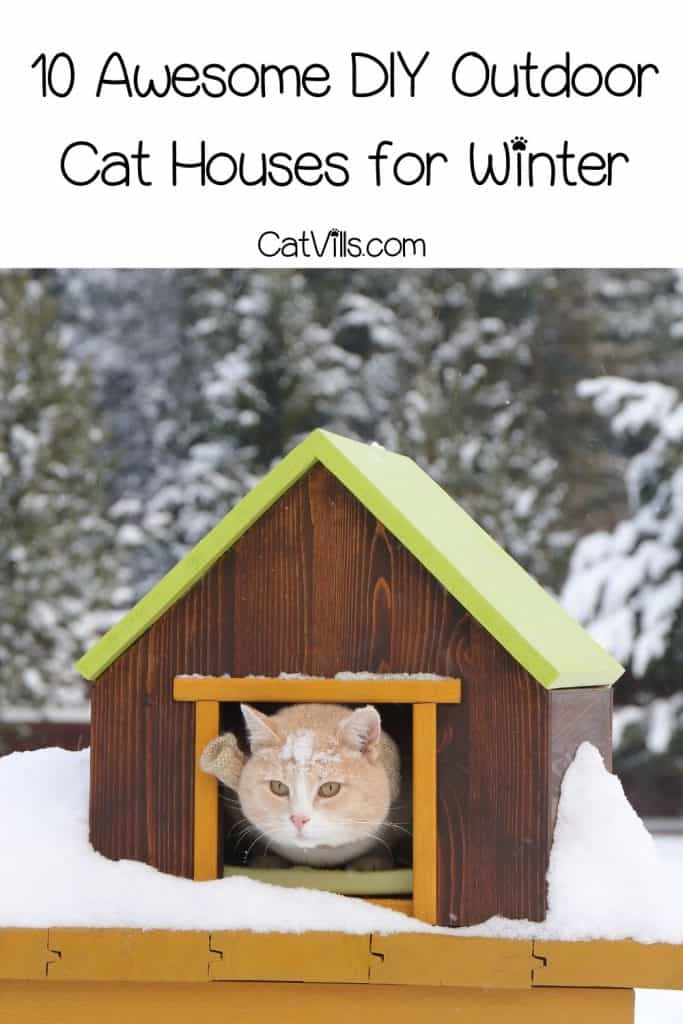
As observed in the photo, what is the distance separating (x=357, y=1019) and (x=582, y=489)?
11222 millimetres

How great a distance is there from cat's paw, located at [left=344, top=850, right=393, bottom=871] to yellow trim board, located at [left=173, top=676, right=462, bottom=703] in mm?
324

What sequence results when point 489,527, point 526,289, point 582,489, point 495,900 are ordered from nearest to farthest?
point 495,900 < point 489,527 < point 582,489 < point 526,289

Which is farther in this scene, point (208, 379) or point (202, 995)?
point (208, 379)

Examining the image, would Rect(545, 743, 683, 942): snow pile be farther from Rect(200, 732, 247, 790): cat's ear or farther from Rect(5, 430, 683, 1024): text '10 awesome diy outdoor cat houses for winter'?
Rect(200, 732, 247, 790): cat's ear

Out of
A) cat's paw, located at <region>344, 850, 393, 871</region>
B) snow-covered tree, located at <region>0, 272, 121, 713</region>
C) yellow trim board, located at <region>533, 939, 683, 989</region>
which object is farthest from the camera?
snow-covered tree, located at <region>0, 272, 121, 713</region>

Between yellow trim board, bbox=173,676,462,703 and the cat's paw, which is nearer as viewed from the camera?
yellow trim board, bbox=173,676,462,703

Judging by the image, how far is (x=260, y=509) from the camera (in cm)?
278

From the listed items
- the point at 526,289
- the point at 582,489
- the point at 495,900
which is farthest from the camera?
the point at 526,289

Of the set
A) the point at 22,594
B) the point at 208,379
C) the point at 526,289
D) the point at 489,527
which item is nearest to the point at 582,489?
the point at 489,527

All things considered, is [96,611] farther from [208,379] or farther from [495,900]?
[495,900]

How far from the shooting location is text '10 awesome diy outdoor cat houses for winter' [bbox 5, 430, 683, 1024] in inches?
104

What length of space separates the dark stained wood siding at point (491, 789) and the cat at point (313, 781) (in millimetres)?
169

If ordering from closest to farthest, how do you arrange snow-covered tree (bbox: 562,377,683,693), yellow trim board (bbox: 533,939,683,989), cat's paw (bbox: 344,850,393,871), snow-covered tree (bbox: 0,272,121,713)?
1. yellow trim board (bbox: 533,939,683,989)
2. cat's paw (bbox: 344,850,393,871)
3. snow-covered tree (bbox: 562,377,683,693)
4. snow-covered tree (bbox: 0,272,121,713)

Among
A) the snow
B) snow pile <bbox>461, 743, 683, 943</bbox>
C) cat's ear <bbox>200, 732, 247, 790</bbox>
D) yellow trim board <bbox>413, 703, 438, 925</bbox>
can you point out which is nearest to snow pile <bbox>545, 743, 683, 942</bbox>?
snow pile <bbox>461, 743, 683, 943</bbox>
